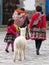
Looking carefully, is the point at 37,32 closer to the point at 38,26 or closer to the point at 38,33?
the point at 38,33

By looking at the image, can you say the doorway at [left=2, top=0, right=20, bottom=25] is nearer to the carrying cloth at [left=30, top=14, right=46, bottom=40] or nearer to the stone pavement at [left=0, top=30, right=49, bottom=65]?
the stone pavement at [left=0, top=30, right=49, bottom=65]

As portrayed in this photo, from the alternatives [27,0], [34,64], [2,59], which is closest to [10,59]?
[2,59]

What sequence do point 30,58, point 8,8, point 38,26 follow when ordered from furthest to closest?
1. point 8,8
2. point 38,26
3. point 30,58

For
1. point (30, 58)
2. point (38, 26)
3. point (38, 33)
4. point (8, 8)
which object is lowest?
point (8, 8)

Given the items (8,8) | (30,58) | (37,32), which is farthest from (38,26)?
(8,8)

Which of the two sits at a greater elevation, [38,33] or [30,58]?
[38,33]

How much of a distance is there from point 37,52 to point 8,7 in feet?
45.2

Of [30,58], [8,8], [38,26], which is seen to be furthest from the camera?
[8,8]

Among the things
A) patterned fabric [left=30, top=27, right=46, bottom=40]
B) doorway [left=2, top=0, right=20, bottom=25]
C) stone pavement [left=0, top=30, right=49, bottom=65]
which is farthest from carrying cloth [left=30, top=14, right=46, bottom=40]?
doorway [left=2, top=0, right=20, bottom=25]

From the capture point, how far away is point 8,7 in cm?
2678

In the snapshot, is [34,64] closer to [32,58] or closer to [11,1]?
[32,58]

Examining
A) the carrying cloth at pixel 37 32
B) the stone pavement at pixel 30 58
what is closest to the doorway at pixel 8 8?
the stone pavement at pixel 30 58

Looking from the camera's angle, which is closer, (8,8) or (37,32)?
(37,32)

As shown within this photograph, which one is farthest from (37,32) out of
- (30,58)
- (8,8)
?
(8,8)
